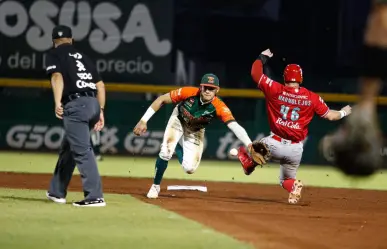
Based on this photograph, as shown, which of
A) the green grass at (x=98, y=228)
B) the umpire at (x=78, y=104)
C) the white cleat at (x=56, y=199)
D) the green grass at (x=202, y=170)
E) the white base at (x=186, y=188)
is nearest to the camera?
the green grass at (x=98, y=228)

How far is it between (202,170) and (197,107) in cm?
539

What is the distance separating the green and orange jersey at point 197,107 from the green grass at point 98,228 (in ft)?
5.03

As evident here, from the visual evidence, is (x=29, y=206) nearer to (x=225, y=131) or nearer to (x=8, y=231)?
(x=8, y=231)

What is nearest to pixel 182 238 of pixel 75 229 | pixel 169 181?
pixel 75 229

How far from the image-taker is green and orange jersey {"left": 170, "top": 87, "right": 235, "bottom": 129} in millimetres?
11016

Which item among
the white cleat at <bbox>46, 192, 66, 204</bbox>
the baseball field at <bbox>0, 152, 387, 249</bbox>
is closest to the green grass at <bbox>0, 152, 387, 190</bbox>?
the baseball field at <bbox>0, 152, 387, 249</bbox>

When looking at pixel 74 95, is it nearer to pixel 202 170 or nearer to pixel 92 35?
pixel 202 170

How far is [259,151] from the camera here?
10688mm

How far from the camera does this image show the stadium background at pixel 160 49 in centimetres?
1802

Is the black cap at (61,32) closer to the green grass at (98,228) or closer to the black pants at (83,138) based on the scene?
the black pants at (83,138)

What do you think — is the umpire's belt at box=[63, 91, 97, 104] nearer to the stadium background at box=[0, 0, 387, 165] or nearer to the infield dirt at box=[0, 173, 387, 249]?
the infield dirt at box=[0, 173, 387, 249]

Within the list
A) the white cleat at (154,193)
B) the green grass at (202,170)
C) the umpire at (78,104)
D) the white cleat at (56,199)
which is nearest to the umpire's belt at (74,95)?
the umpire at (78,104)

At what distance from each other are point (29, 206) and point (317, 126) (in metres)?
9.81

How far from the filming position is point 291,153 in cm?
1116
